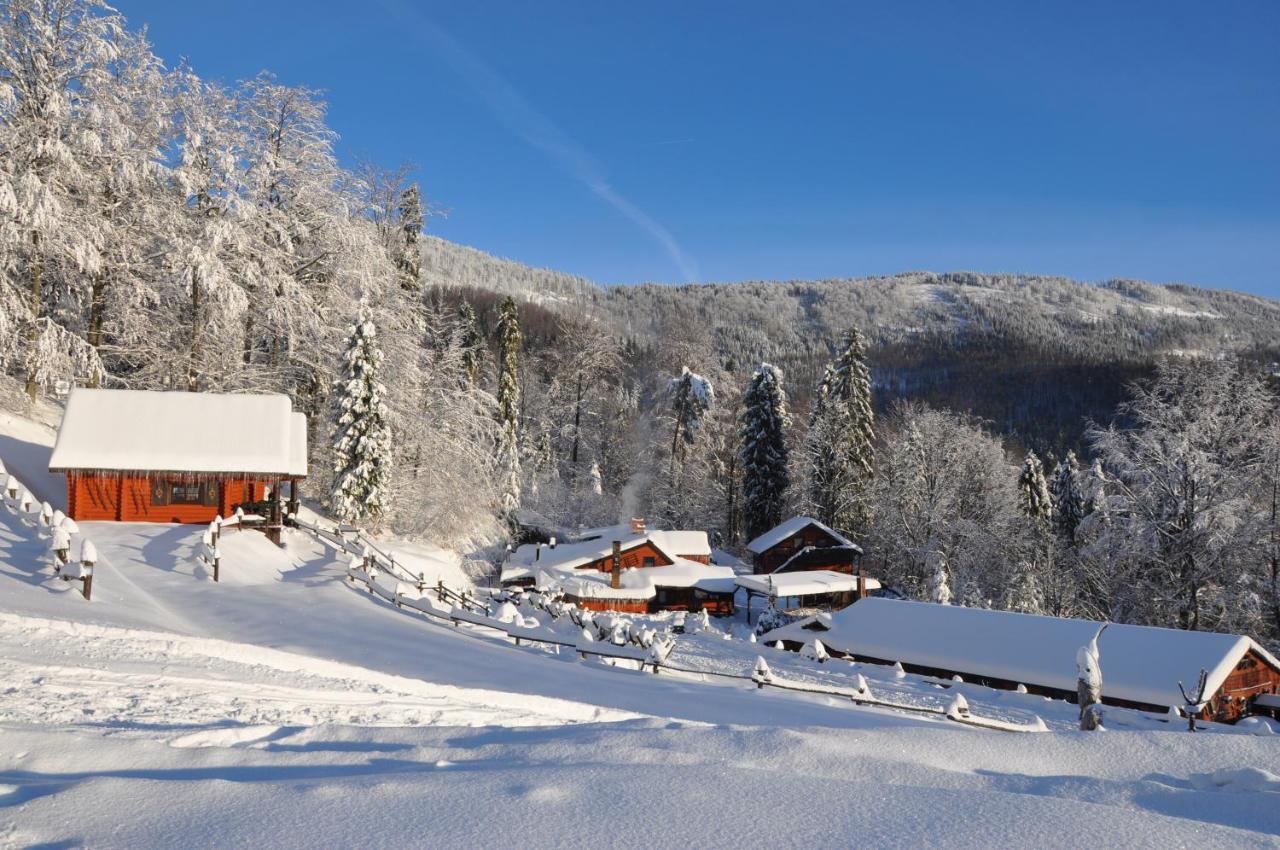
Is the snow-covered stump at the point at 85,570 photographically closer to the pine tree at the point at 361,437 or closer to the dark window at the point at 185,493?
the dark window at the point at 185,493

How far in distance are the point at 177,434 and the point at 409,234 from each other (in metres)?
17.6

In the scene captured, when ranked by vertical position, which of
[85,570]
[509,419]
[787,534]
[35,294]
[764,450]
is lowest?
[787,534]

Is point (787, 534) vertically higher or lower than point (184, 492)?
lower

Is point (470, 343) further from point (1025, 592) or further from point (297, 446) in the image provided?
point (1025, 592)

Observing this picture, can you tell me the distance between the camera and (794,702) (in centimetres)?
1590

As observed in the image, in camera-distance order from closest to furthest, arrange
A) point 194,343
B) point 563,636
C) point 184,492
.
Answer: point 563,636 → point 184,492 → point 194,343

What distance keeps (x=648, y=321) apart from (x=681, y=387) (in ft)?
440

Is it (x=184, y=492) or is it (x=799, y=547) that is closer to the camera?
(x=184, y=492)

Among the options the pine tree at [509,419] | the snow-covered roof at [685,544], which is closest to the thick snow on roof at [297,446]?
the pine tree at [509,419]

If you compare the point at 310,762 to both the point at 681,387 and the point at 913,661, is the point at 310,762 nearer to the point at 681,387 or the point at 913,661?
the point at 913,661

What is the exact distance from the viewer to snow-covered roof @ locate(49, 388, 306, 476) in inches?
994

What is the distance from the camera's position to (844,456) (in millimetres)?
49594

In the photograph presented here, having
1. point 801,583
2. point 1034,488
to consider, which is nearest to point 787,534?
point 801,583

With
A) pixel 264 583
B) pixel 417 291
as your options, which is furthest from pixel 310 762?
pixel 417 291
